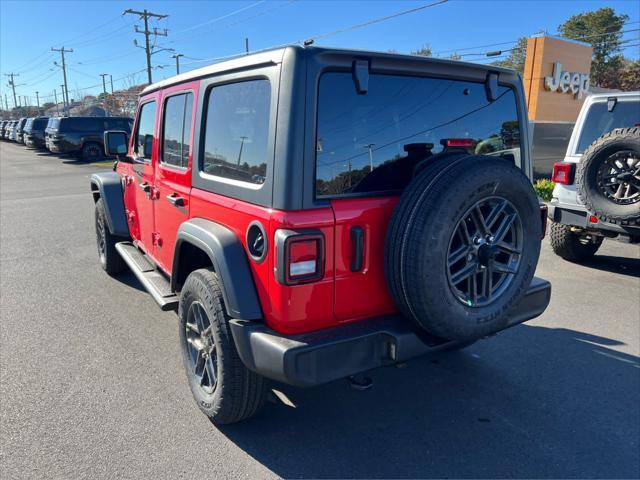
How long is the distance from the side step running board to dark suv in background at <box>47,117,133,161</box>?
1941cm

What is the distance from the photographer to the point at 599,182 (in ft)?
16.9

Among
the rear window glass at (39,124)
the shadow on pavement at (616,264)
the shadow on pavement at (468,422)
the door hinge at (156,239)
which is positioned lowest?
the shadow on pavement at (468,422)

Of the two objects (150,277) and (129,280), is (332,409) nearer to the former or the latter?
(150,277)

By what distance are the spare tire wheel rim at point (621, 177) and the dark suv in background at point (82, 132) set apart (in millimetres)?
21268

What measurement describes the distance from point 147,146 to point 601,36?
51025 millimetres

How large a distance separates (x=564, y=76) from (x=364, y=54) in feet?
75.8

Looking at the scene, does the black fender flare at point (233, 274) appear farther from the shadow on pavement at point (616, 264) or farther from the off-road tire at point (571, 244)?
the shadow on pavement at point (616, 264)

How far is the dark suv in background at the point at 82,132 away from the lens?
22516 millimetres

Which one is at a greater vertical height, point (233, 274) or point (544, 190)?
point (233, 274)

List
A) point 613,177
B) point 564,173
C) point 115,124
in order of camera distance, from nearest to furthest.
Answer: point 613,177 → point 564,173 → point 115,124

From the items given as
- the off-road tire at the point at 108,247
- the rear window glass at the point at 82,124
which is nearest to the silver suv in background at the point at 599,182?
the off-road tire at the point at 108,247

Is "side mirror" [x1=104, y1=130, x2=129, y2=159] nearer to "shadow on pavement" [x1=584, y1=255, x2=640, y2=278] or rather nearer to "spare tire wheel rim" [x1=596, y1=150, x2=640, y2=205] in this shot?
"spare tire wheel rim" [x1=596, y1=150, x2=640, y2=205]

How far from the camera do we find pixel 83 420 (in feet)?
9.82

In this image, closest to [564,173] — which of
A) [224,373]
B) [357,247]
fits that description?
[357,247]
